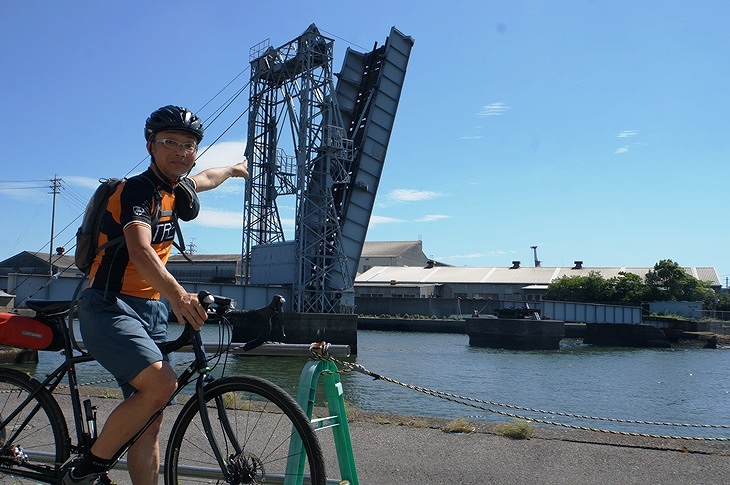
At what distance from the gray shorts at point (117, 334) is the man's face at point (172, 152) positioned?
0.53 metres

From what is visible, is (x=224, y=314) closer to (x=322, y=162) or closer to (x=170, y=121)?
(x=170, y=121)

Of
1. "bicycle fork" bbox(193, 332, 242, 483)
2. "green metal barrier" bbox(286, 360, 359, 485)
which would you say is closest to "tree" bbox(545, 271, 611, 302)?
"green metal barrier" bbox(286, 360, 359, 485)

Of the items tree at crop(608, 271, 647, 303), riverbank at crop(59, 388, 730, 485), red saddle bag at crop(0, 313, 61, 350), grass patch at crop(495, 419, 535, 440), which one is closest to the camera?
red saddle bag at crop(0, 313, 61, 350)

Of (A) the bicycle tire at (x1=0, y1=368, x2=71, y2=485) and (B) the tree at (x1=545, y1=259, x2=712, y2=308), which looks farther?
(B) the tree at (x1=545, y1=259, x2=712, y2=308)

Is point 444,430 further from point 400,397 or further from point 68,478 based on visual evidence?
point 400,397

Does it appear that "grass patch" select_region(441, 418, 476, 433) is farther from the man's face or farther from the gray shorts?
the man's face

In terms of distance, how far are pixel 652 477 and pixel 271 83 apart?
117 feet

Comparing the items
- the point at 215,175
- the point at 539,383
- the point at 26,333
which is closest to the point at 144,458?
the point at 26,333

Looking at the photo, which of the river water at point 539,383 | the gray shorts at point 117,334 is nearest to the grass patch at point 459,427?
the gray shorts at point 117,334

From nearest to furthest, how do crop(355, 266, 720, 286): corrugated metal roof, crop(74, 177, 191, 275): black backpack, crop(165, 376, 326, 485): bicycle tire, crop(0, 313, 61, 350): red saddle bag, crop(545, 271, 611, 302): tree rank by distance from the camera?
crop(165, 376, 326, 485): bicycle tire
crop(74, 177, 191, 275): black backpack
crop(0, 313, 61, 350): red saddle bag
crop(545, 271, 611, 302): tree
crop(355, 266, 720, 286): corrugated metal roof

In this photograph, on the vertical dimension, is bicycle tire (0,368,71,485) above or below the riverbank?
above

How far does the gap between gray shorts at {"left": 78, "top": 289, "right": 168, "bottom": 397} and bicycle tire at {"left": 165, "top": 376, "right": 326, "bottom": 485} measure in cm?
25

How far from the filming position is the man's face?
2.72m

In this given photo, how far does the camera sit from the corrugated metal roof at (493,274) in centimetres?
7338
